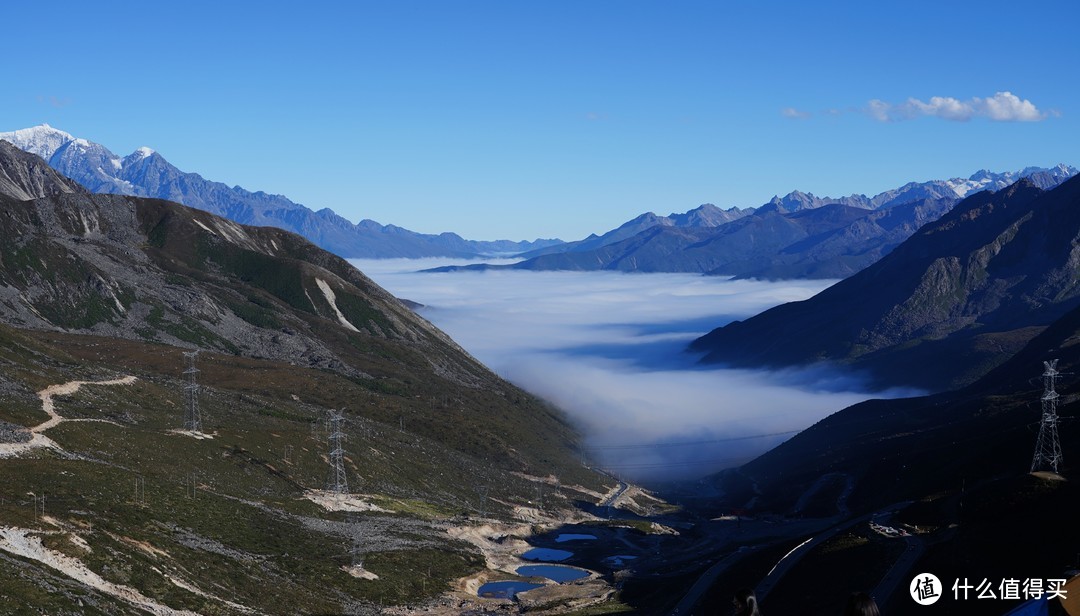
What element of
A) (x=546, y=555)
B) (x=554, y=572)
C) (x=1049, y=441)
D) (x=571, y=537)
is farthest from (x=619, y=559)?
(x=1049, y=441)

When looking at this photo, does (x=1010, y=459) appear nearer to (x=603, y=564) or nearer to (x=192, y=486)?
(x=603, y=564)

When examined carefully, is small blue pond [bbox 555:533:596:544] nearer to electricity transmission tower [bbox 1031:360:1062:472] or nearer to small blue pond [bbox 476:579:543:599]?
small blue pond [bbox 476:579:543:599]

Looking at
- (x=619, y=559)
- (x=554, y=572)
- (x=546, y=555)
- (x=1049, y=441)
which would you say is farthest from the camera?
(x=619, y=559)

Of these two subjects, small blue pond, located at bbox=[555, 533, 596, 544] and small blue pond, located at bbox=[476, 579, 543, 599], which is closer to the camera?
small blue pond, located at bbox=[476, 579, 543, 599]

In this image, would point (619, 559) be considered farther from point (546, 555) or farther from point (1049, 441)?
point (1049, 441)

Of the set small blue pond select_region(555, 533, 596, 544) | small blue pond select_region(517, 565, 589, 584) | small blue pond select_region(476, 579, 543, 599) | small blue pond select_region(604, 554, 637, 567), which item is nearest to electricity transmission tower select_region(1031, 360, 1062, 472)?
small blue pond select_region(604, 554, 637, 567)

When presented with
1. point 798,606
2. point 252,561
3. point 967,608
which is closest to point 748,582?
point 798,606

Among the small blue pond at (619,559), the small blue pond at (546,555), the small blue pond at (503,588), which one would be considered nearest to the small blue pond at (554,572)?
the small blue pond at (546,555)
